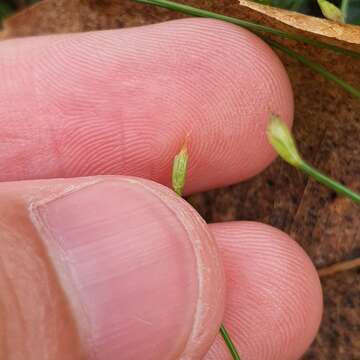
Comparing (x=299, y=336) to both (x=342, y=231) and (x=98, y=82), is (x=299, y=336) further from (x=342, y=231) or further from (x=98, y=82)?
(x=98, y=82)

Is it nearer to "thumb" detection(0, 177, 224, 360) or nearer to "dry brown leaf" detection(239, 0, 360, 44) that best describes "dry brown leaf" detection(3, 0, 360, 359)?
"dry brown leaf" detection(239, 0, 360, 44)

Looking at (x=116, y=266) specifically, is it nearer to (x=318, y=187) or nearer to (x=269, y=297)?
(x=269, y=297)

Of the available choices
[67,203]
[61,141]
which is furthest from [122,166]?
[67,203]

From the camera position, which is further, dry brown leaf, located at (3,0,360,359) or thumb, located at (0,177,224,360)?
dry brown leaf, located at (3,0,360,359)

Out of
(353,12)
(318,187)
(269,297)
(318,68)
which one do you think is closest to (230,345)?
(269,297)

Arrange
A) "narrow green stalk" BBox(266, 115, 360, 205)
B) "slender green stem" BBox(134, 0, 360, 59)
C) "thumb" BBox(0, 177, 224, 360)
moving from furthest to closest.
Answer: "slender green stem" BBox(134, 0, 360, 59), "thumb" BBox(0, 177, 224, 360), "narrow green stalk" BBox(266, 115, 360, 205)

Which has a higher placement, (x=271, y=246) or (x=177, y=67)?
(x=177, y=67)

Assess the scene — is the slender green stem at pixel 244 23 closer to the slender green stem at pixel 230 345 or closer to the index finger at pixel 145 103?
the index finger at pixel 145 103

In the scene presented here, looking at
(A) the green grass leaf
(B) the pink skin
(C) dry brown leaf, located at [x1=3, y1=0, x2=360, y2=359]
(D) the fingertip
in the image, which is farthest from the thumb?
(A) the green grass leaf
